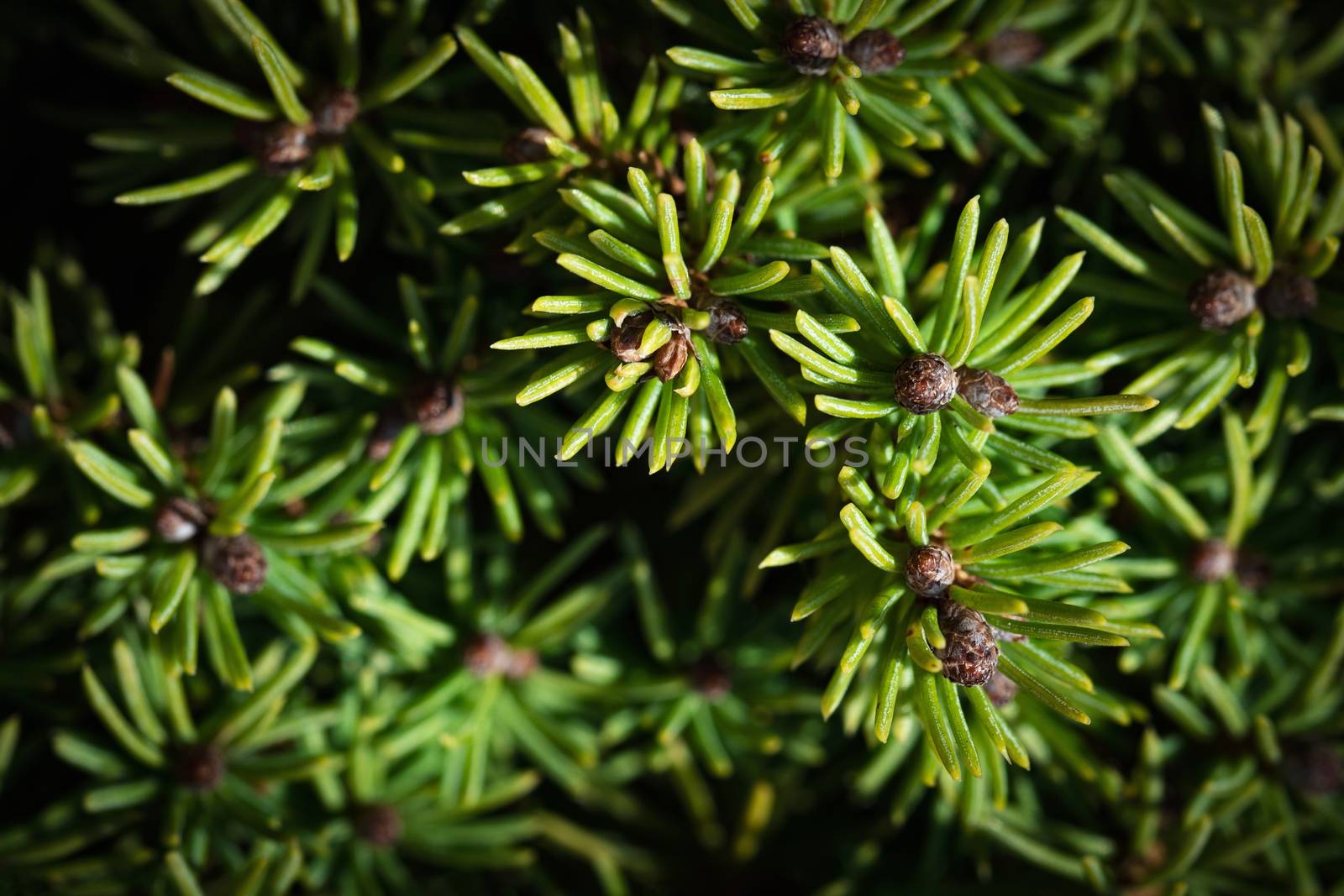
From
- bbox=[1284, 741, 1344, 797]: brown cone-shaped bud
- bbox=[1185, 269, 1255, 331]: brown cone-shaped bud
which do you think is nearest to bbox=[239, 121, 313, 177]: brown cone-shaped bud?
bbox=[1185, 269, 1255, 331]: brown cone-shaped bud

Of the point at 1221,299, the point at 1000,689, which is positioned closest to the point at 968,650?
the point at 1000,689

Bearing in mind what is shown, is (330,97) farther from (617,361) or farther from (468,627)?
(468,627)

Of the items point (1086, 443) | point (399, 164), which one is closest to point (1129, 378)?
point (1086, 443)

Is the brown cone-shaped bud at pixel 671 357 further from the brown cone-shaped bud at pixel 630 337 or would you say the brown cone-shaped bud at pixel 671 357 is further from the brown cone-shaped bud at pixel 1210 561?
the brown cone-shaped bud at pixel 1210 561

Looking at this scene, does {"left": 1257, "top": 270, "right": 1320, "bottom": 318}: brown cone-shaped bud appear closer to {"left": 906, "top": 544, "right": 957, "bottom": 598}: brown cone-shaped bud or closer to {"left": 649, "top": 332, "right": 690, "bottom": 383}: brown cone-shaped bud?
{"left": 906, "top": 544, "right": 957, "bottom": 598}: brown cone-shaped bud

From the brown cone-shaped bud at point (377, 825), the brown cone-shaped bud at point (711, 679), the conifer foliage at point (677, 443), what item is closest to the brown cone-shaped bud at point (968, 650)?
the conifer foliage at point (677, 443)
